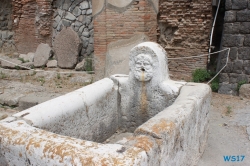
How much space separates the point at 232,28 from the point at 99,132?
3.54 meters

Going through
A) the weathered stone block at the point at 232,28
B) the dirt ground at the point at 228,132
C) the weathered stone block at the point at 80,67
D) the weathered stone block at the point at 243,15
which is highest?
the weathered stone block at the point at 243,15

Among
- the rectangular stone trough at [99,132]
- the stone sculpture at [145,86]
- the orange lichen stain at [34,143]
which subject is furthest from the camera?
the stone sculpture at [145,86]

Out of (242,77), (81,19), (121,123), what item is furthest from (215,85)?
(81,19)

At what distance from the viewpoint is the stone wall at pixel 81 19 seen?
Answer: 834 cm

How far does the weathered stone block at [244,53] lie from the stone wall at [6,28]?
291 inches

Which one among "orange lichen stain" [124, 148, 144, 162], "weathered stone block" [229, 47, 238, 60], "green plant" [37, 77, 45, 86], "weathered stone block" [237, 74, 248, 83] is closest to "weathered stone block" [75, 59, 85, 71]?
"green plant" [37, 77, 45, 86]

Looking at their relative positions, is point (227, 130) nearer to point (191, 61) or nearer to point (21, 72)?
point (191, 61)

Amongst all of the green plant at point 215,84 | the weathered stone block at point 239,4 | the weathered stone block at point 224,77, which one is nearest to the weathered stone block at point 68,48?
the green plant at point 215,84

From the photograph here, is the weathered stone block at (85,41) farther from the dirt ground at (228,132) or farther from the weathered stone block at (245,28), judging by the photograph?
the weathered stone block at (245,28)

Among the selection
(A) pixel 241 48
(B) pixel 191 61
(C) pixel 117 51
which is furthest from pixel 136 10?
(A) pixel 241 48

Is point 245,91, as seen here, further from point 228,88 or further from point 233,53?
point 233,53

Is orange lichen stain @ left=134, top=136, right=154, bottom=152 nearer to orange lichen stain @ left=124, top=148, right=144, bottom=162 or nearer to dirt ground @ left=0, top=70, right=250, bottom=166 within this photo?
orange lichen stain @ left=124, top=148, right=144, bottom=162

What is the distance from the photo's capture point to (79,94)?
304 cm

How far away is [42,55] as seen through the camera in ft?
28.2
